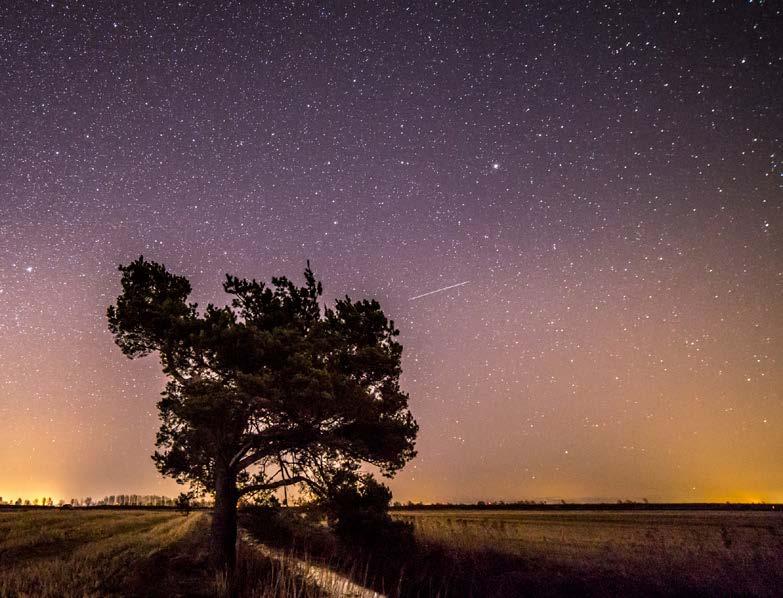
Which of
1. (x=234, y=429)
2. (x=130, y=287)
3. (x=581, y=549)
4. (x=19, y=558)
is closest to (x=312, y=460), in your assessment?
(x=234, y=429)

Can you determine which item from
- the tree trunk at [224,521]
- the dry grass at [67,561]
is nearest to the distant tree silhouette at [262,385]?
the tree trunk at [224,521]

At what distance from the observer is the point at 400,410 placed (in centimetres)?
1736

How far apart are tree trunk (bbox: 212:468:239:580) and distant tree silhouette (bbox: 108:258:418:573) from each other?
34 mm

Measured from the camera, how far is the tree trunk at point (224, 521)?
14.2 meters

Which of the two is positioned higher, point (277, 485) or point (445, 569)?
point (277, 485)

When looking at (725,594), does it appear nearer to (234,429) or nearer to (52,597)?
(234,429)

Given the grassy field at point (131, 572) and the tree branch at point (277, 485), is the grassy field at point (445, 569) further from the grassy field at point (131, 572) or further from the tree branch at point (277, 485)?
the tree branch at point (277, 485)

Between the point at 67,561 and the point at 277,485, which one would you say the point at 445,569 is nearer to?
the point at 277,485

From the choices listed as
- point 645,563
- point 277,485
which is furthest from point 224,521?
point 645,563

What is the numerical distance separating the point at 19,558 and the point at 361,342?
19368mm

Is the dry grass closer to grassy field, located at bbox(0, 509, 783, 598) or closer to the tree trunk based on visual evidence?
grassy field, located at bbox(0, 509, 783, 598)

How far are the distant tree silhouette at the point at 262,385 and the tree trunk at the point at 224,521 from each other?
34mm

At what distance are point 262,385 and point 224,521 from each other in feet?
17.6

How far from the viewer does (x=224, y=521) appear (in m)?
14.7
